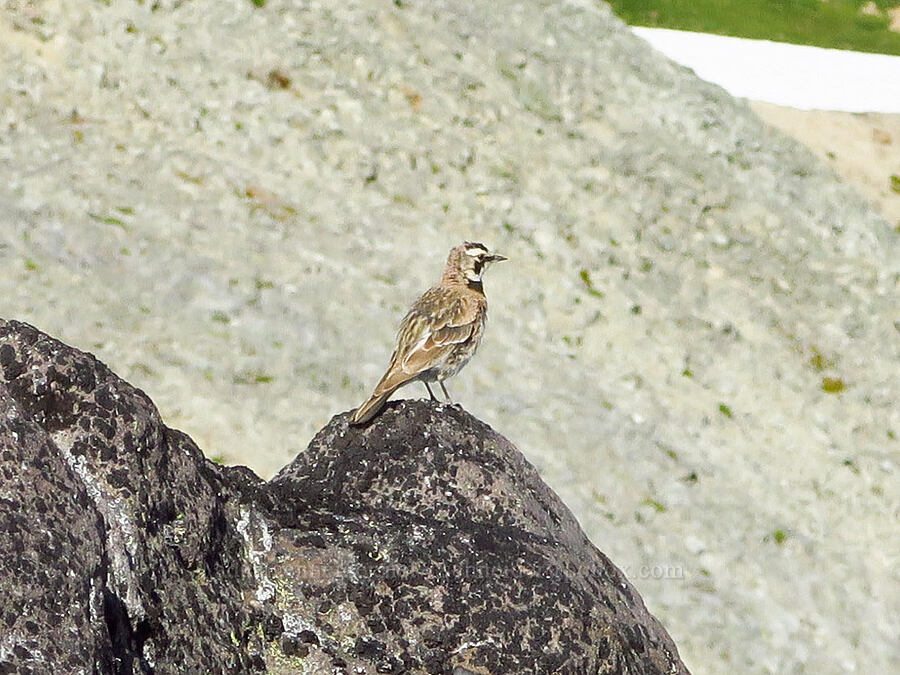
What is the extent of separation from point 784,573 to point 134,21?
16.0m

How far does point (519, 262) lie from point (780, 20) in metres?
27.9

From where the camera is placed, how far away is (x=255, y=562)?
573 centimetres

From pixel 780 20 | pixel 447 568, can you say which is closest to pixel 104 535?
pixel 447 568

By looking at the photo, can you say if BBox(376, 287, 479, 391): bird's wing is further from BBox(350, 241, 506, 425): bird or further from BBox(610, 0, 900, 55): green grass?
BBox(610, 0, 900, 55): green grass

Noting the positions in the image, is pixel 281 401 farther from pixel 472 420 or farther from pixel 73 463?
pixel 73 463

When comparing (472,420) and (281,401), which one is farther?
(281,401)

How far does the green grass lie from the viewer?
43312mm

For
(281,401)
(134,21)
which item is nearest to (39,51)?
(134,21)

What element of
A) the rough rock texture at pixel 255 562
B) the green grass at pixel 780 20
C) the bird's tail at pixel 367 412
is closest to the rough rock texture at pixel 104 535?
the rough rock texture at pixel 255 562

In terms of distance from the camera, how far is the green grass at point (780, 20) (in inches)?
1705

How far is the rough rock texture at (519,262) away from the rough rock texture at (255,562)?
8859 mm

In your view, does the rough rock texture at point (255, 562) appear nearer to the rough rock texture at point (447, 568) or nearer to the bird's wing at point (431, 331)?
the rough rock texture at point (447, 568)

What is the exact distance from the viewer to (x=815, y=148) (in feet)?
107

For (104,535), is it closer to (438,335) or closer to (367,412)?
(367,412)
